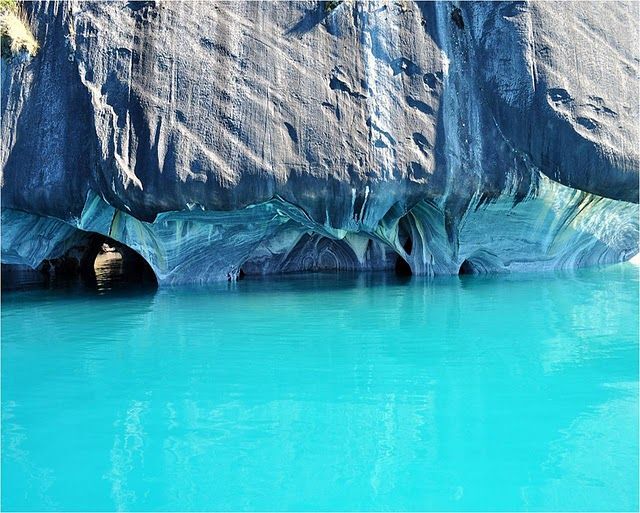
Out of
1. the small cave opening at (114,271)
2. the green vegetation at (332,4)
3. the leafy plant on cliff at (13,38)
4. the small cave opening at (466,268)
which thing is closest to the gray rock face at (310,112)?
the green vegetation at (332,4)

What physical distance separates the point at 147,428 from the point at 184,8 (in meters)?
7.93

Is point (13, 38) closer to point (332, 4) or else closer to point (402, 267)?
point (332, 4)

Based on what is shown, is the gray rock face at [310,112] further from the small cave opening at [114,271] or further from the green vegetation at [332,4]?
the small cave opening at [114,271]

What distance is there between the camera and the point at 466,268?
1212 cm

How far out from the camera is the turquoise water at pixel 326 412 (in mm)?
2584

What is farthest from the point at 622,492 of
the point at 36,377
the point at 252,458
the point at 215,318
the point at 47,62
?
the point at 47,62

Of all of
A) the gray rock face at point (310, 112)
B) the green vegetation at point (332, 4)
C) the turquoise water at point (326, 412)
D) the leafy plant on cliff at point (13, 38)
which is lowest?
the turquoise water at point (326, 412)

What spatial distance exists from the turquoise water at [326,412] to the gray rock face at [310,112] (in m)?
3.01

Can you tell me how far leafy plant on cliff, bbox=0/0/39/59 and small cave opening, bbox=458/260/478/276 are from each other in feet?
29.5

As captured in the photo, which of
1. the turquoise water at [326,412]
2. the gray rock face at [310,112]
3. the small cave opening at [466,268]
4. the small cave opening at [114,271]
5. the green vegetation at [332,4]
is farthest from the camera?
the small cave opening at [114,271]

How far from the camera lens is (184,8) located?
363 inches

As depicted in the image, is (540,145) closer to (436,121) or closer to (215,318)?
(436,121)

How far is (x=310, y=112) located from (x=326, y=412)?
21.3 ft

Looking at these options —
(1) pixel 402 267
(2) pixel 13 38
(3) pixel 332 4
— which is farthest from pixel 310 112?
(1) pixel 402 267
